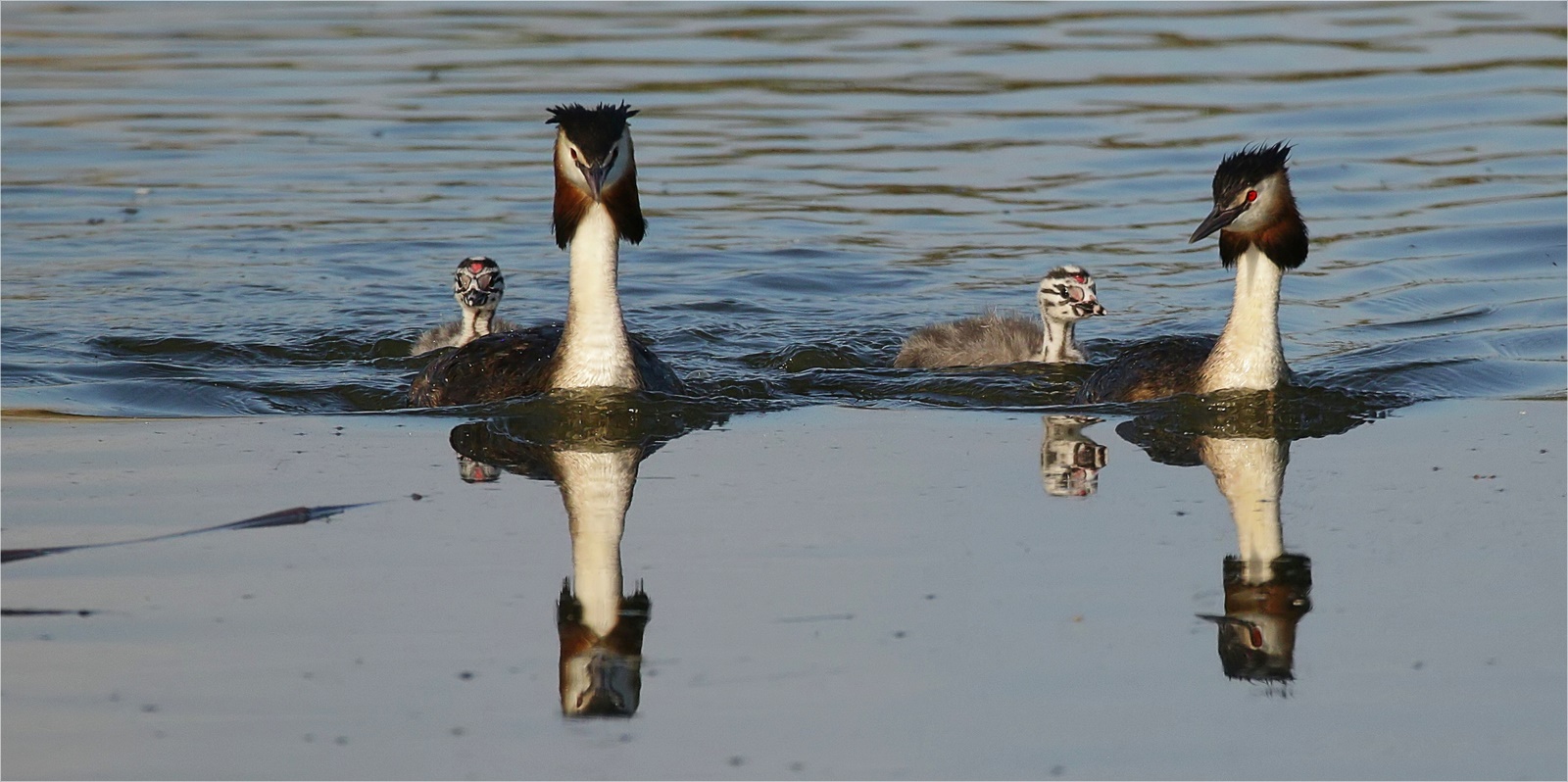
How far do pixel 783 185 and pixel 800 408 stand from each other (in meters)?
6.88

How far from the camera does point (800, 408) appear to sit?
9.72m

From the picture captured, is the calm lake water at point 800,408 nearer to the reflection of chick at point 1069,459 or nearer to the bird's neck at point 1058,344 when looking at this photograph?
the reflection of chick at point 1069,459

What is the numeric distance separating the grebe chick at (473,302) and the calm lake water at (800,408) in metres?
0.25

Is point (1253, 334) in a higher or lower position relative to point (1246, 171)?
lower

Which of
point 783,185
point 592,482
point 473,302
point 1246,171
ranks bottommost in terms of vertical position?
point 592,482

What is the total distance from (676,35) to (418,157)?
6053 millimetres

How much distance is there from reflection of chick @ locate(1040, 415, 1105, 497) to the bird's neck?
184 centimetres

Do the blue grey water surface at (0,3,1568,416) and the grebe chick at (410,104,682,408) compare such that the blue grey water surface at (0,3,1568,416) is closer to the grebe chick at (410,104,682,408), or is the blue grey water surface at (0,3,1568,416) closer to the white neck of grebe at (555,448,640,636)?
the grebe chick at (410,104,682,408)

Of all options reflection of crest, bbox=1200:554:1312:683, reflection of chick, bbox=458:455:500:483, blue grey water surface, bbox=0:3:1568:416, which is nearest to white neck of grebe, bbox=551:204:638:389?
blue grey water surface, bbox=0:3:1568:416

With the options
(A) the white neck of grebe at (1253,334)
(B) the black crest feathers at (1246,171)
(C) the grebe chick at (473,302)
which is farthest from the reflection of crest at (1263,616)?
(C) the grebe chick at (473,302)

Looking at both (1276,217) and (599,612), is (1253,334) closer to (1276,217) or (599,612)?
(1276,217)

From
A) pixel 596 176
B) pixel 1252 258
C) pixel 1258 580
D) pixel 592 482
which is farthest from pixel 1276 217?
→ pixel 592 482

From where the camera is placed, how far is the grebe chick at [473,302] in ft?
38.0

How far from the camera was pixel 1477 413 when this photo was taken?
942cm
